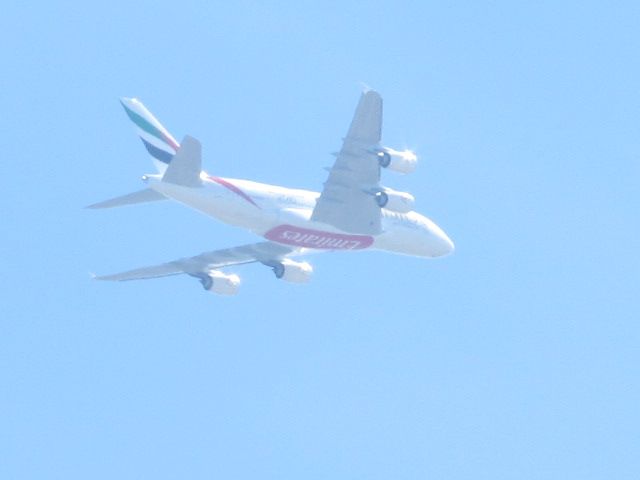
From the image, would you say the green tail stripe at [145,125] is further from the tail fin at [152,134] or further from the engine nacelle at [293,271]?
the engine nacelle at [293,271]

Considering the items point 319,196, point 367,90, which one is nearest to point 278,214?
point 319,196

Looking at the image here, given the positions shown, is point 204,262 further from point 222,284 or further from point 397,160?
point 397,160

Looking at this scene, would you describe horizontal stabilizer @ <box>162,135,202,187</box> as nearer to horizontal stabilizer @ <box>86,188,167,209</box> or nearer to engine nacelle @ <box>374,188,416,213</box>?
horizontal stabilizer @ <box>86,188,167,209</box>

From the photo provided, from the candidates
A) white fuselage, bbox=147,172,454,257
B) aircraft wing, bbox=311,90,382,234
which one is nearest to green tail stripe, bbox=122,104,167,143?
white fuselage, bbox=147,172,454,257

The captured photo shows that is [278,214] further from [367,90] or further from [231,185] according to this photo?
[367,90]

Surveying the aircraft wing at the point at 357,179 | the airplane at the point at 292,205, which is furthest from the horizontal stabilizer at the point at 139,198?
the aircraft wing at the point at 357,179
